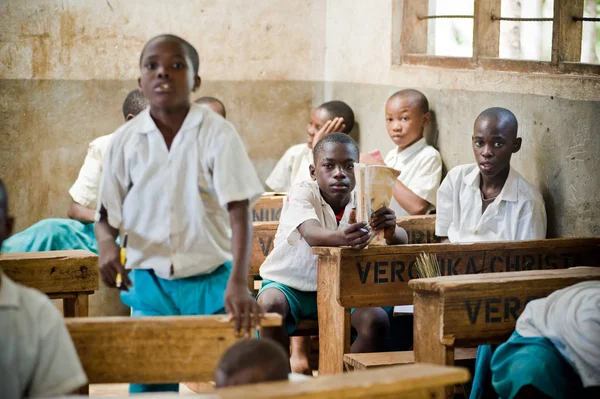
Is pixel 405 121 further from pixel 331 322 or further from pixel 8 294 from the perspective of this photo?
pixel 8 294

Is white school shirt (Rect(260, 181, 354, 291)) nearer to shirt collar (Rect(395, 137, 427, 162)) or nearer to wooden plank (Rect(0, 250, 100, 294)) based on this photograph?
wooden plank (Rect(0, 250, 100, 294))

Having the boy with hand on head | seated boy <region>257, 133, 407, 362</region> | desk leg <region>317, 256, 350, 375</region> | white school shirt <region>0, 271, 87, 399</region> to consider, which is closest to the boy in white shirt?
seated boy <region>257, 133, 407, 362</region>

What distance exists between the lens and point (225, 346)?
2.56m

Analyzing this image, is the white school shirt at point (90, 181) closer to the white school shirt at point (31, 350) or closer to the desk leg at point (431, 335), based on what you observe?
the desk leg at point (431, 335)

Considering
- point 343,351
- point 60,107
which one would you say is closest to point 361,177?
point 343,351

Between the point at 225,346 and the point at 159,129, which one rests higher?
the point at 159,129

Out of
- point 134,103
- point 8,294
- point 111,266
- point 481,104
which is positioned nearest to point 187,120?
point 111,266

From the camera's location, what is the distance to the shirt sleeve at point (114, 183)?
8.97ft

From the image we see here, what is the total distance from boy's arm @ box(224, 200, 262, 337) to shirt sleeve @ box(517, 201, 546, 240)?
2004mm

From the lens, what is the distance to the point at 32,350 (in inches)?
81.4

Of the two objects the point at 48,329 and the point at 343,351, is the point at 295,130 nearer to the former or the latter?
the point at 343,351

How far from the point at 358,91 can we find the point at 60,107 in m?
2.10

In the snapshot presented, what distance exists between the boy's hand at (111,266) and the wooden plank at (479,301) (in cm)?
101

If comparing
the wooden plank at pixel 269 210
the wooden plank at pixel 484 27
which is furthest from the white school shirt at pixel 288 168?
the wooden plank at pixel 484 27
